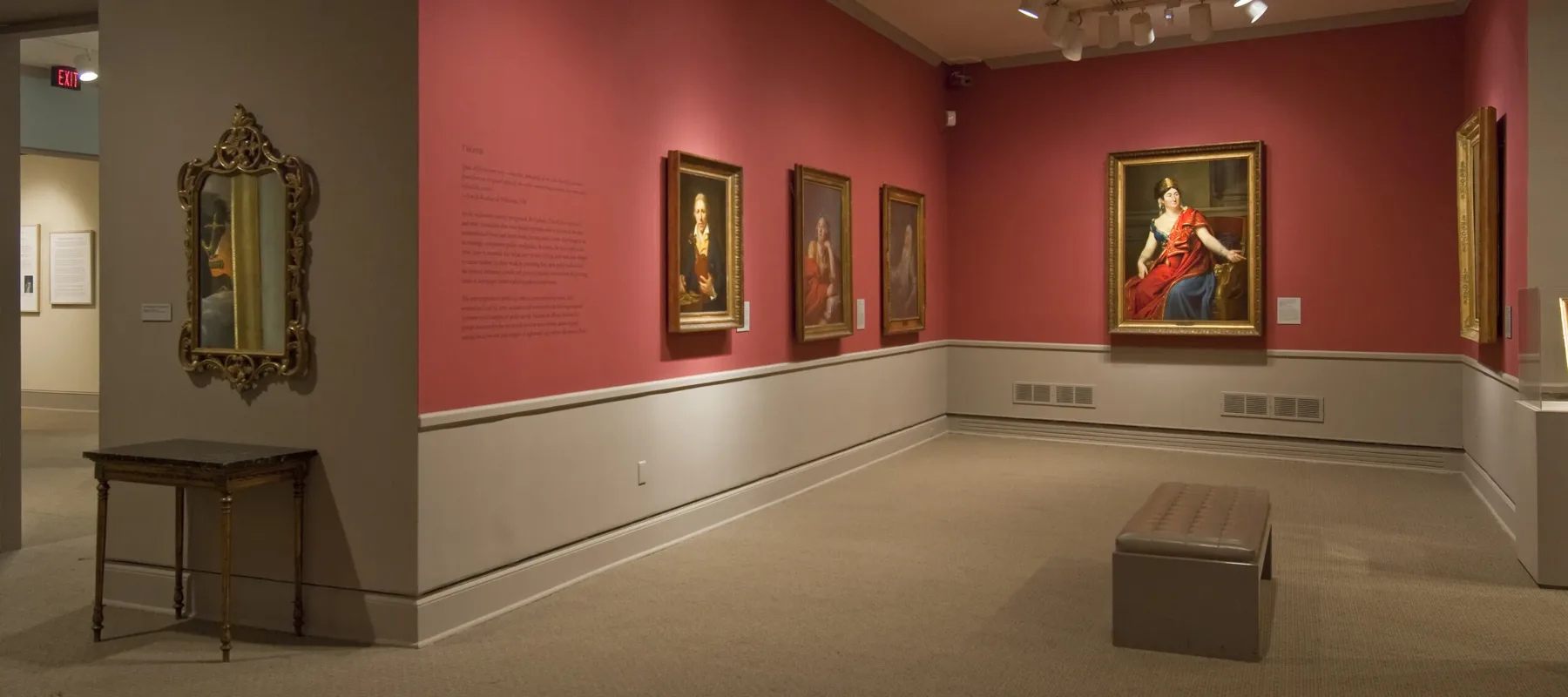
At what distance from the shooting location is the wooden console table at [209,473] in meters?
4.89

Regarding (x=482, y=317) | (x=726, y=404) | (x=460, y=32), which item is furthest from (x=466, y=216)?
(x=726, y=404)

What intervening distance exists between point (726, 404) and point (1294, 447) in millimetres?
6093

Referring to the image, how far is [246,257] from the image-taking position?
5.47 meters

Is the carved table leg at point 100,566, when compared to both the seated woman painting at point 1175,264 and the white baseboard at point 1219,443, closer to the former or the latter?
the white baseboard at point 1219,443

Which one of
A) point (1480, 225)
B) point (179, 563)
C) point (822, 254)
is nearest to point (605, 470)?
point (179, 563)

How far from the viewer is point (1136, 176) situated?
451 inches

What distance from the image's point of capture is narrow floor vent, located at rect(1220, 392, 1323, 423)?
10.9 meters

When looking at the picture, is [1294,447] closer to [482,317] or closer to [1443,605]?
[1443,605]

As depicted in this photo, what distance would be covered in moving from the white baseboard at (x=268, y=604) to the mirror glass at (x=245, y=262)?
3.79ft

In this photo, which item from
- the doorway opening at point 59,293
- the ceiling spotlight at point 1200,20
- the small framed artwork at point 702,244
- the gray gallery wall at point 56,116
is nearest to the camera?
the small framed artwork at point 702,244

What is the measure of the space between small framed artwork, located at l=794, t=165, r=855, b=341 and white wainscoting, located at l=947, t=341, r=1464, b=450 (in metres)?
3.01

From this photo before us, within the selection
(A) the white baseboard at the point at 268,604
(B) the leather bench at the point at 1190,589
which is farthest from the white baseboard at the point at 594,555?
(B) the leather bench at the point at 1190,589

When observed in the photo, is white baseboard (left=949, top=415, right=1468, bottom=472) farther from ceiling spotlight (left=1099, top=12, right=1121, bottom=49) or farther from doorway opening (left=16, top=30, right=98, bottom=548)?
doorway opening (left=16, top=30, right=98, bottom=548)

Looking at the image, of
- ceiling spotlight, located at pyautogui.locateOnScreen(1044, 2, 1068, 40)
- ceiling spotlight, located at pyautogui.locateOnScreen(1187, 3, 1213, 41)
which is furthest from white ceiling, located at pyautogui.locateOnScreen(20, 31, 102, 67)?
ceiling spotlight, located at pyautogui.locateOnScreen(1187, 3, 1213, 41)
